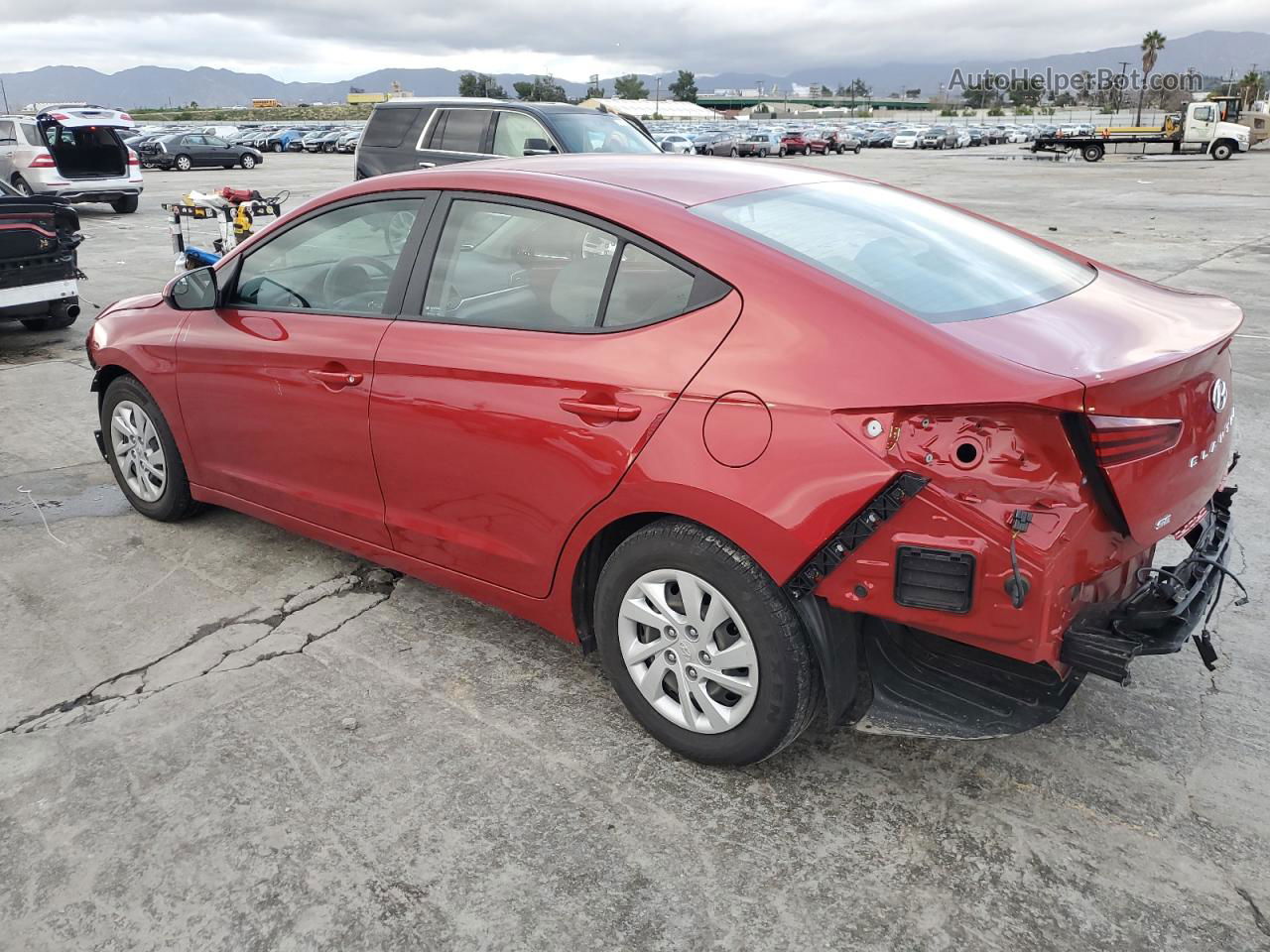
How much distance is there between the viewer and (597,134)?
1104 centimetres

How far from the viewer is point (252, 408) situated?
3.79 metres

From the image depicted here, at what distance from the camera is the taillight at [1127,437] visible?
2.19 m

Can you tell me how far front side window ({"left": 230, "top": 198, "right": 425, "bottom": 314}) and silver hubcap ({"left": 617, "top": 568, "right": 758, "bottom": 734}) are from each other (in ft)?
4.64

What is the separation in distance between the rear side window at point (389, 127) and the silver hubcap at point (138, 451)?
308 inches

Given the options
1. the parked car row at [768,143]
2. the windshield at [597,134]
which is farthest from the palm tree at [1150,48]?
the windshield at [597,134]

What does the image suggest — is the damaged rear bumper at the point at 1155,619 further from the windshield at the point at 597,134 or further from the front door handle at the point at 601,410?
the windshield at the point at 597,134

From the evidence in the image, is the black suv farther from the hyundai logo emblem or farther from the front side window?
the hyundai logo emblem

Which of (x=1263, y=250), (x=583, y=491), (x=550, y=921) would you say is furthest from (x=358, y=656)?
(x=1263, y=250)

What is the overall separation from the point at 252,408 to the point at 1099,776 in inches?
123

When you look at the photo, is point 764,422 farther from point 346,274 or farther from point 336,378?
point 346,274

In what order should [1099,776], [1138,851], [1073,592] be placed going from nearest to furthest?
[1073,592] → [1138,851] → [1099,776]

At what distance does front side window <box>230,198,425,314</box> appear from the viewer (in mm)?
3404

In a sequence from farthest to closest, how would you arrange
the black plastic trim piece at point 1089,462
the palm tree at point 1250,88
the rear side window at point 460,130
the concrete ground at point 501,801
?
the palm tree at point 1250,88, the rear side window at point 460,130, the concrete ground at point 501,801, the black plastic trim piece at point 1089,462

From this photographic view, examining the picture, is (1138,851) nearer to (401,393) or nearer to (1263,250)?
(401,393)
